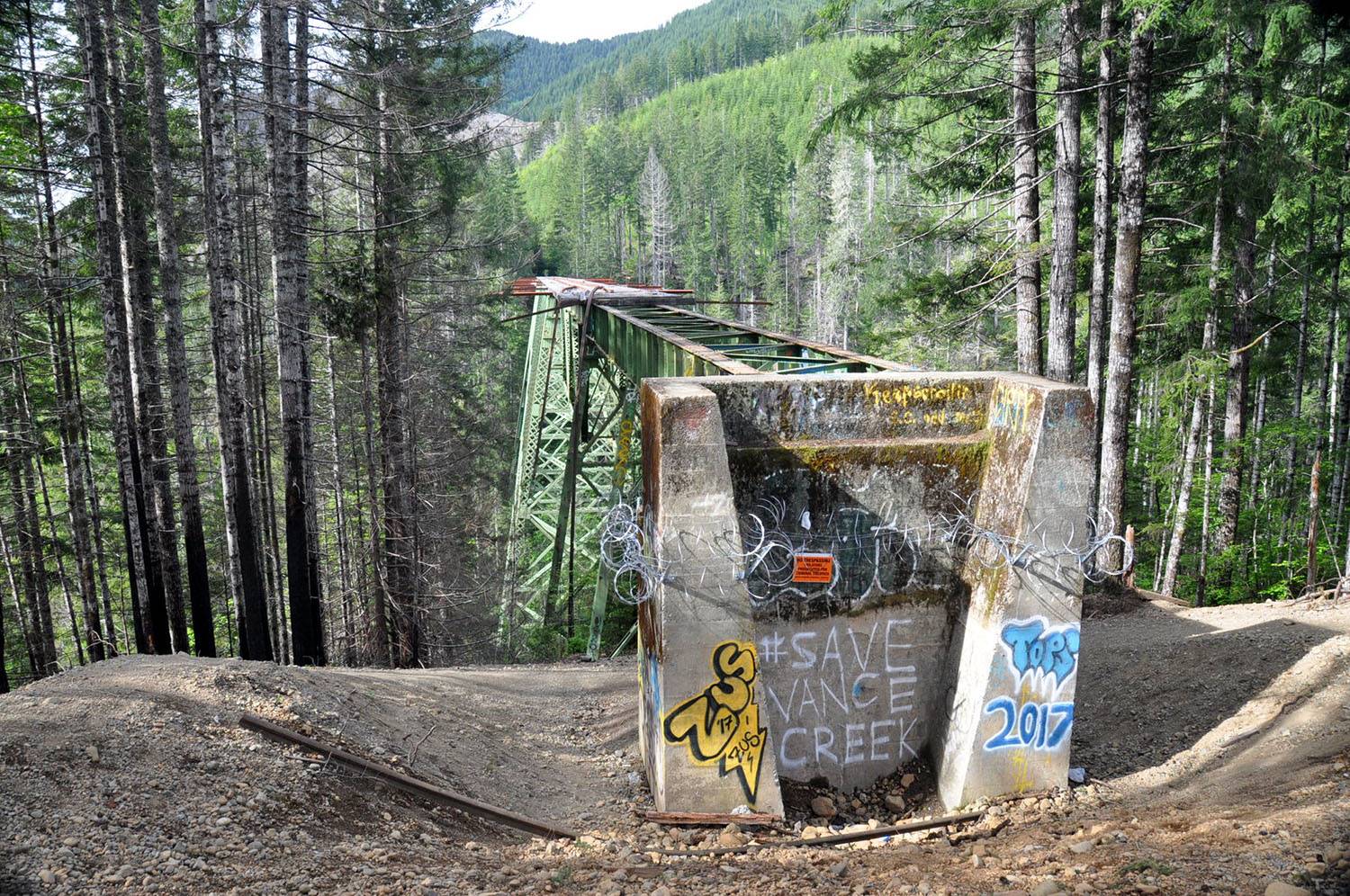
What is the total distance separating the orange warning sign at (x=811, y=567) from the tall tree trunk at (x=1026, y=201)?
6560mm

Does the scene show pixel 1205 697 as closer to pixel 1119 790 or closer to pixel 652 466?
pixel 1119 790

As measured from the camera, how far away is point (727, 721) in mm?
5914

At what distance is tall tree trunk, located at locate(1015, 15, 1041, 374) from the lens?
11445 mm

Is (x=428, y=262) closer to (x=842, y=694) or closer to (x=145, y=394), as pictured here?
(x=145, y=394)

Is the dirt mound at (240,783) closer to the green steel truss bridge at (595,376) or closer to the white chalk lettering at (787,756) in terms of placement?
the white chalk lettering at (787,756)

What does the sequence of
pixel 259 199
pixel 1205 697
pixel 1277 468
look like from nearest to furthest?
pixel 1205 697 → pixel 259 199 → pixel 1277 468

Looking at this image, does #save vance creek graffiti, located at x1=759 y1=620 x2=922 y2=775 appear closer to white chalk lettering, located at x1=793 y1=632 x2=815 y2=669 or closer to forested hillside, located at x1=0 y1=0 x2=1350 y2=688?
white chalk lettering, located at x1=793 y1=632 x2=815 y2=669

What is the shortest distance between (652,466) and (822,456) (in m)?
1.31

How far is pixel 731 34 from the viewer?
142m

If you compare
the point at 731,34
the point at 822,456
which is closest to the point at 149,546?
the point at 822,456

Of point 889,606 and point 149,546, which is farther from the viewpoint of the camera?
point 149,546

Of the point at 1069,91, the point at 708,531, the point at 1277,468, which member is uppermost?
the point at 1069,91

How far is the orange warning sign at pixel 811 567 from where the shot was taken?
249 inches

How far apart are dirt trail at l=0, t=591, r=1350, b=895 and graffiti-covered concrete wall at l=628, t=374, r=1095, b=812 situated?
0.65m
